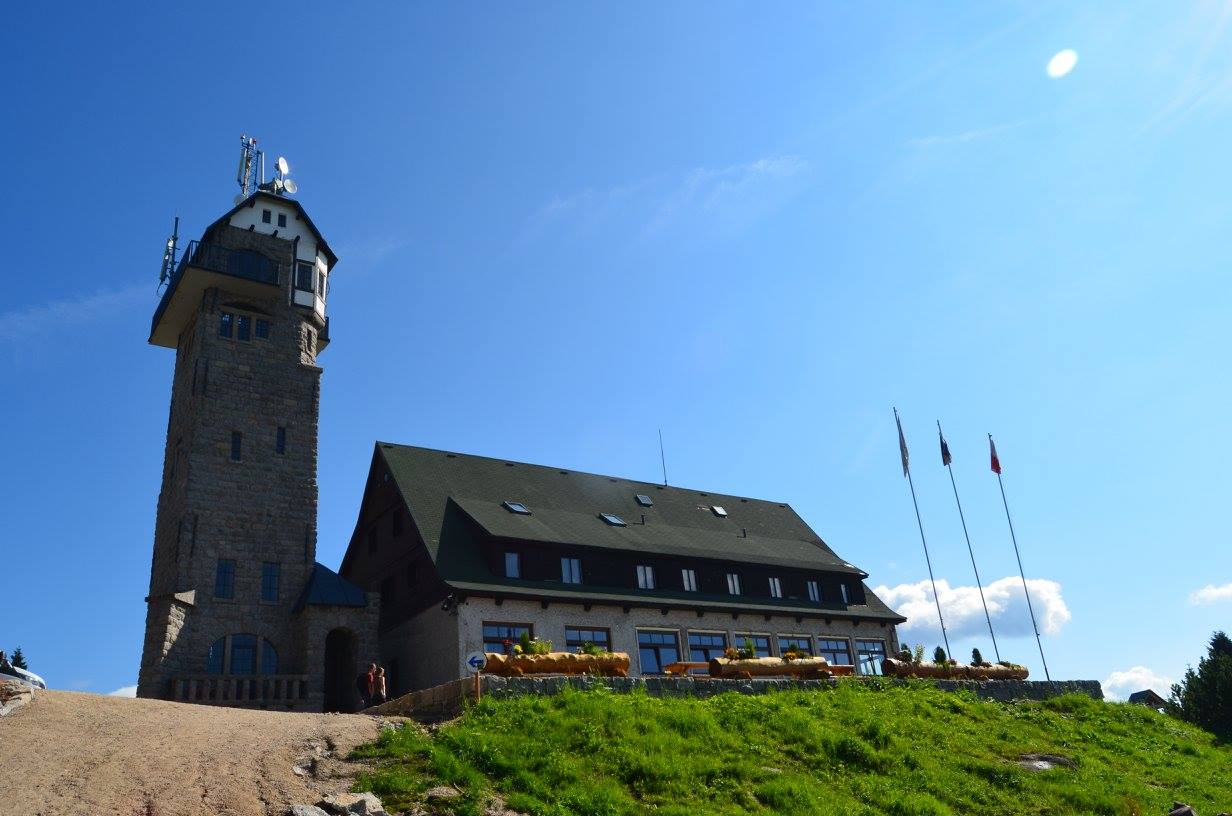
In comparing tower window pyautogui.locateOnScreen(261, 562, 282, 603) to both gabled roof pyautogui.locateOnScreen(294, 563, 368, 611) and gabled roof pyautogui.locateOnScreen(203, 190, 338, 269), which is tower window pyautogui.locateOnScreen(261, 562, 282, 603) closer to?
gabled roof pyautogui.locateOnScreen(294, 563, 368, 611)

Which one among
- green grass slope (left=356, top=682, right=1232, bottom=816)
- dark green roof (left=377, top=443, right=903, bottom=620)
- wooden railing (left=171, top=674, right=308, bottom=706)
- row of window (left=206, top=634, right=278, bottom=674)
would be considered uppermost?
dark green roof (left=377, top=443, right=903, bottom=620)

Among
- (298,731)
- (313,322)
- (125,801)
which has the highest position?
(313,322)

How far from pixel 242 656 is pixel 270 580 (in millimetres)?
2910

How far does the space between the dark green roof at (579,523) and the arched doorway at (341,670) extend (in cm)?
479

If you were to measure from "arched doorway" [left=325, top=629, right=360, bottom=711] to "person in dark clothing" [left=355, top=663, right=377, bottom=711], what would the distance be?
2.67 m

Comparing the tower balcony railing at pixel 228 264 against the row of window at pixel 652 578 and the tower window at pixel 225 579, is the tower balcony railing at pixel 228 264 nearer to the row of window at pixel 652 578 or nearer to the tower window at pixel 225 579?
the tower window at pixel 225 579

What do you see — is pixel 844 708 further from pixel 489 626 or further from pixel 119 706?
pixel 119 706

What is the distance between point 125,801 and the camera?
14.6 m

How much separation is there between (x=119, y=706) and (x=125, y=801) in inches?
261

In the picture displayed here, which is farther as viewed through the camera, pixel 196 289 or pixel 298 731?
pixel 196 289

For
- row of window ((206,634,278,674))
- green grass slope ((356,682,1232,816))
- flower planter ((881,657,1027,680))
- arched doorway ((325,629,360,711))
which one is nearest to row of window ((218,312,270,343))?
row of window ((206,634,278,674))

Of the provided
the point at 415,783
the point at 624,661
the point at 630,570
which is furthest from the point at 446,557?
the point at 415,783

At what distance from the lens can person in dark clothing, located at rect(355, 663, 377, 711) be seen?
28.1 m

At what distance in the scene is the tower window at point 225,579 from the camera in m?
33.7
